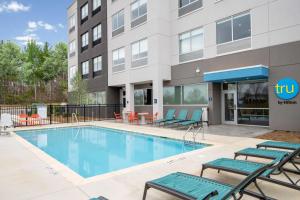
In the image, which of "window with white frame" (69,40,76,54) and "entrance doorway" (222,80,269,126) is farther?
"window with white frame" (69,40,76,54)

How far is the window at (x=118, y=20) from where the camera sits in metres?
21.5

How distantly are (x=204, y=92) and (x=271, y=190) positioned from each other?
12.0m

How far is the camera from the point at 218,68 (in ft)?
49.1

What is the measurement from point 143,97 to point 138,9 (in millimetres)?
7899

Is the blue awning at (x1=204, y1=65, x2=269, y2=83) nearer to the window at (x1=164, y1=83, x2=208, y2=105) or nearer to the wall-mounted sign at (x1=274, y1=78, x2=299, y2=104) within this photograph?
the wall-mounted sign at (x1=274, y1=78, x2=299, y2=104)

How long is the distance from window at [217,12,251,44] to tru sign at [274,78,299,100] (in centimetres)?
359

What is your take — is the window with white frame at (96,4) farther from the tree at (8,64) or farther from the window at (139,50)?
the tree at (8,64)

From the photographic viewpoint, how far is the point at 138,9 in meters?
19.5

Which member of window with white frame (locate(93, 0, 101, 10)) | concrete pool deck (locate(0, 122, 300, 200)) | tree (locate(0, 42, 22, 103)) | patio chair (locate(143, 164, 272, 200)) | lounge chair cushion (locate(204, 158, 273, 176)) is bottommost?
concrete pool deck (locate(0, 122, 300, 200))

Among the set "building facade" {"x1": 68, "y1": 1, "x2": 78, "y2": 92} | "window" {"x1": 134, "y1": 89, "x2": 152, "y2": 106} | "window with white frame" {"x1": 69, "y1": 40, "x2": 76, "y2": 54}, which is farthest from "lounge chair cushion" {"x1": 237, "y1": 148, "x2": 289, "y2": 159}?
"window with white frame" {"x1": 69, "y1": 40, "x2": 76, "y2": 54}

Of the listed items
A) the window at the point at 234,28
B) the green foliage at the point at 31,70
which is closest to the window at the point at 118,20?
the window at the point at 234,28

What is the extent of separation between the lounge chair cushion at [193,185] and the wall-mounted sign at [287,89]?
1037cm

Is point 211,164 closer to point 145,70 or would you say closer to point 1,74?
point 145,70

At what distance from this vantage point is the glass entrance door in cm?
1529
